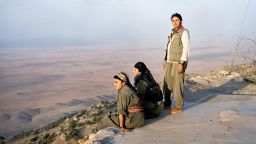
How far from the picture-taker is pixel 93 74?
81.6 meters

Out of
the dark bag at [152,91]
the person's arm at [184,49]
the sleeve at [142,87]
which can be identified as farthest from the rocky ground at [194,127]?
the person's arm at [184,49]

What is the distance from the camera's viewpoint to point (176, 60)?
752cm

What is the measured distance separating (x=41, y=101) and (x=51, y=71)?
125ft

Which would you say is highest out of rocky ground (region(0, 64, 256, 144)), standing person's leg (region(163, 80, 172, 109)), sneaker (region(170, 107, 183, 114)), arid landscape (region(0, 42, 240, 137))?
standing person's leg (region(163, 80, 172, 109))

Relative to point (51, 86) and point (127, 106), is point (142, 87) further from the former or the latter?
point (51, 86)

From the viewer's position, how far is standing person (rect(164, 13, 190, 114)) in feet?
24.0

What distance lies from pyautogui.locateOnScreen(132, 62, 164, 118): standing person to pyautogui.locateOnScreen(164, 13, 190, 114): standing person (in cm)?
40

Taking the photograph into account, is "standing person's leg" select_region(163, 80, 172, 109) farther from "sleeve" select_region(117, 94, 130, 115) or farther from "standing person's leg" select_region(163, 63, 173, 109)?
"sleeve" select_region(117, 94, 130, 115)

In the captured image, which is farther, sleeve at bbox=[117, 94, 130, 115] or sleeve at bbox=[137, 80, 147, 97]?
sleeve at bbox=[137, 80, 147, 97]

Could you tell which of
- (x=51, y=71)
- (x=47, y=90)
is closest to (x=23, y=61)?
(x=51, y=71)

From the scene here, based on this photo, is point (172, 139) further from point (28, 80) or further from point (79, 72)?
point (79, 72)

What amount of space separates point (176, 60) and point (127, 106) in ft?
4.81

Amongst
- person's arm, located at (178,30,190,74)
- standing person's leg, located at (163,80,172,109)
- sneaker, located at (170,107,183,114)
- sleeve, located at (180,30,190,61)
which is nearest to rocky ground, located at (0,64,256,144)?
sneaker, located at (170,107,183,114)

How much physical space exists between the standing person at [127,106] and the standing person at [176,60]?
1.09 metres
